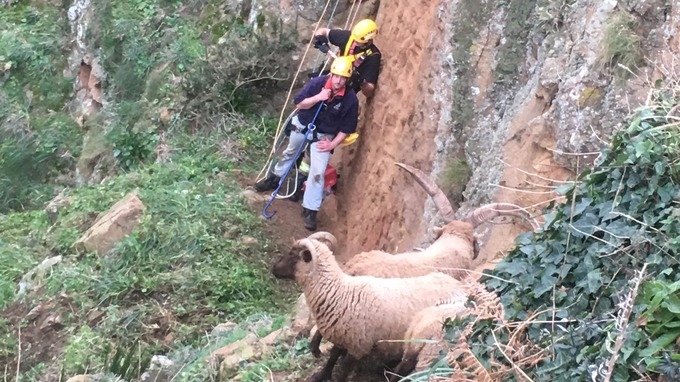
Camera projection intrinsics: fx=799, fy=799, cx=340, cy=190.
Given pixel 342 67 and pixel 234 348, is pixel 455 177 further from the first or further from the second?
pixel 234 348

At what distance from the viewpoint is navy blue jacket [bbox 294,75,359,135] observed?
8.75 meters

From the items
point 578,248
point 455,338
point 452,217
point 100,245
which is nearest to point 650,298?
point 578,248

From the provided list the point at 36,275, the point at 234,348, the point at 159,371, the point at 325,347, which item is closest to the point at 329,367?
the point at 325,347

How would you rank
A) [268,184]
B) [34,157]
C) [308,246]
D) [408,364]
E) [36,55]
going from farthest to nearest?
[36,55]
[34,157]
[268,184]
[308,246]
[408,364]

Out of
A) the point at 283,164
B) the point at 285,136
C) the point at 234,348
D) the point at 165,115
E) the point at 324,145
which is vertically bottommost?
the point at 234,348

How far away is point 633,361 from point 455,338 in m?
0.93

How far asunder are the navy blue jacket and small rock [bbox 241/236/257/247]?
1.44 metres

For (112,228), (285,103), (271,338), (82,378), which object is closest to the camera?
(271,338)

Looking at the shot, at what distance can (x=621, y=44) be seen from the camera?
5391 mm

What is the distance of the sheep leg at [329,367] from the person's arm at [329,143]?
11.5 ft

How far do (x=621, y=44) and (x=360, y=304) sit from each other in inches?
98.2

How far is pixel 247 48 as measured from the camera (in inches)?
431

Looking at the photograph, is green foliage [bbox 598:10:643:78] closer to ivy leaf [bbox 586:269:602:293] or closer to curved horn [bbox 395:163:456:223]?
curved horn [bbox 395:163:456:223]

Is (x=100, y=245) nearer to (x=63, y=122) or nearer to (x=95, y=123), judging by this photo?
(x=95, y=123)
